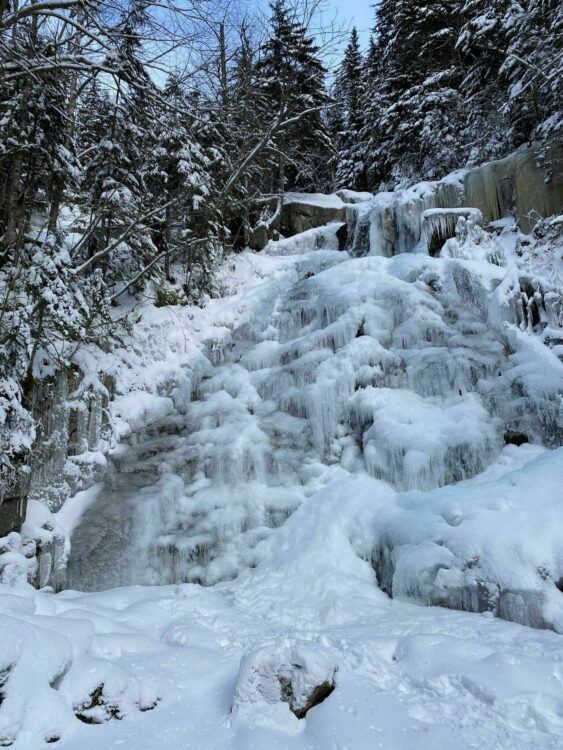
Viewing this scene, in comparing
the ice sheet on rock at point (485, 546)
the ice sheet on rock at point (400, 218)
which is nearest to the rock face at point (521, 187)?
the ice sheet on rock at point (400, 218)

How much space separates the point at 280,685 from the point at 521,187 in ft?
38.0

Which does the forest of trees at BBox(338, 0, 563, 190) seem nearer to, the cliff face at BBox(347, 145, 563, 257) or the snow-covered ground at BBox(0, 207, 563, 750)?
the cliff face at BBox(347, 145, 563, 257)

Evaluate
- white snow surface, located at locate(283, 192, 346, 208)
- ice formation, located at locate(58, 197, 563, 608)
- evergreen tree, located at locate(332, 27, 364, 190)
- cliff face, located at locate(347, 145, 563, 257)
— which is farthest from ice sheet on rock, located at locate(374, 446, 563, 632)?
evergreen tree, located at locate(332, 27, 364, 190)

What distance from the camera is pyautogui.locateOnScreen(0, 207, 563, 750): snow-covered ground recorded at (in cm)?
217

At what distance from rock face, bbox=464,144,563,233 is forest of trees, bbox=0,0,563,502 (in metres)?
0.62

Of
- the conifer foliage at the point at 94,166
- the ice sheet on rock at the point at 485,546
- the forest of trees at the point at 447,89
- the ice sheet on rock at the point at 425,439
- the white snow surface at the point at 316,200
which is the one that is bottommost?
the ice sheet on rock at the point at 485,546

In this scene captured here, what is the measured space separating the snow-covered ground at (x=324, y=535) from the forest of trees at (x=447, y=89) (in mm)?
4252

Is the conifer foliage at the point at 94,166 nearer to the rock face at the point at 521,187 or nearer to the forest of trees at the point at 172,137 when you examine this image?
the forest of trees at the point at 172,137

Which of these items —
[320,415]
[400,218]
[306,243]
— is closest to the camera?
[320,415]

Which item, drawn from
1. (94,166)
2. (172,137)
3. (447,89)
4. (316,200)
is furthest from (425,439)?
(447,89)

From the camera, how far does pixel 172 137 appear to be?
265 inches

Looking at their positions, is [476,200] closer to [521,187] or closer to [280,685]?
[521,187]

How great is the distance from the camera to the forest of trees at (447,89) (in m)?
10.9

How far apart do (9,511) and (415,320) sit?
20.2 ft
